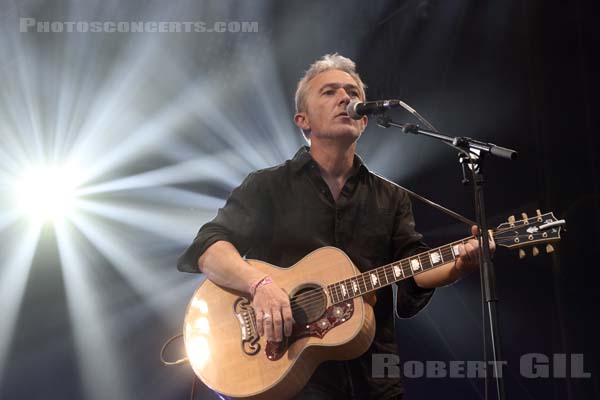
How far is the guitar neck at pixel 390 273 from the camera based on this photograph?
279 cm

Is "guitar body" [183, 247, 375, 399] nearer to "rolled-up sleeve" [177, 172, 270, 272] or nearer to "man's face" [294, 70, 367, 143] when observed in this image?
"rolled-up sleeve" [177, 172, 270, 272]

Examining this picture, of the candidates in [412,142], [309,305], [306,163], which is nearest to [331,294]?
[309,305]

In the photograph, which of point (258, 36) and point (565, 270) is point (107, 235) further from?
point (565, 270)

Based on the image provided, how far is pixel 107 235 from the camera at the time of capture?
4.71m

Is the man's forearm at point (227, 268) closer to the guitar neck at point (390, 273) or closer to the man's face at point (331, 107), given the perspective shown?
the guitar neck at point (390, 273)

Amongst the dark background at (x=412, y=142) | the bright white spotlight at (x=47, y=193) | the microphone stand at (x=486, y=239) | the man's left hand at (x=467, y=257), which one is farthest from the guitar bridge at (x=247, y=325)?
the bright white spotlight at (x=47, y=193)

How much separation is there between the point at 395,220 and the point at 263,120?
201 centimetres

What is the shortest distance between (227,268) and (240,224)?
27 centimetres

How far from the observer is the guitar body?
2744 mm

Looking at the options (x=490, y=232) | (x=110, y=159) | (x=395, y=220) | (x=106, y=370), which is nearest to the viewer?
(x=490, y=232)

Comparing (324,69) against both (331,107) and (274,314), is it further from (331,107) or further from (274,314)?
(274,314)

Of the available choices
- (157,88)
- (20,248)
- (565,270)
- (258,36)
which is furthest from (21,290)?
(565,270)

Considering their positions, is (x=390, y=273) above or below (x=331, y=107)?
below

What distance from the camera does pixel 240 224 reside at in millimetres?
3158
